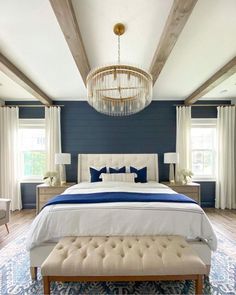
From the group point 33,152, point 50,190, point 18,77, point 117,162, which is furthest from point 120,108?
point 33,152

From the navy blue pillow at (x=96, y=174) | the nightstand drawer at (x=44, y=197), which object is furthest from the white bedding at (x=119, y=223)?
the nightstand drawer at (x=44, y=197)

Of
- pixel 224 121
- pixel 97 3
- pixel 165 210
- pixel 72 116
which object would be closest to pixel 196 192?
pixel 224 121

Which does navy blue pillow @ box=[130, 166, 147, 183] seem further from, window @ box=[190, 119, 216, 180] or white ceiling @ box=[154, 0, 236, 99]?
white ceiling @ box=[154, 0, 236, 99]

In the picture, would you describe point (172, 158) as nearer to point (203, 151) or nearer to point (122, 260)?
point (203, 151)

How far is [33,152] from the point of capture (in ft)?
18.2

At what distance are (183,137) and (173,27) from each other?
11.1 feet

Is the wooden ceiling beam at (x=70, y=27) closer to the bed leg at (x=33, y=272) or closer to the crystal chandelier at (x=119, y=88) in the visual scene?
the crystal chandelier at (x=119, y=88)

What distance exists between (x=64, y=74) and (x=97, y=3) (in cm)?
191

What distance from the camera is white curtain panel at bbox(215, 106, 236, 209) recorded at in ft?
17.4

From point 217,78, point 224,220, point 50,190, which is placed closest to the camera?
point 217,78

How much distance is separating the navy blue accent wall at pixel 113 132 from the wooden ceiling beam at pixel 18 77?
0.93 m

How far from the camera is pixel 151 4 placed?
2.10m

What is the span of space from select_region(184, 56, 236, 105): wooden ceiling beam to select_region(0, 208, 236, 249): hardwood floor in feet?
9.04

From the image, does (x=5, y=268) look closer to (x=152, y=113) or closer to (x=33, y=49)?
(x=33, y=49)
